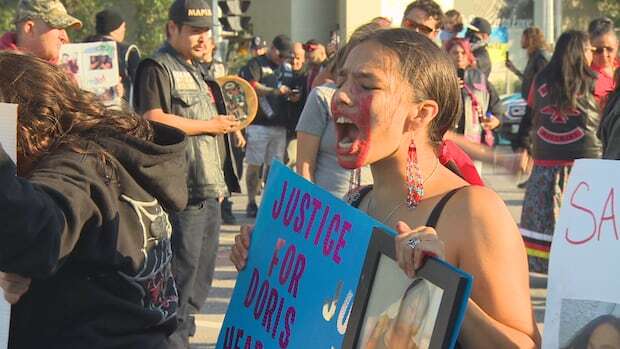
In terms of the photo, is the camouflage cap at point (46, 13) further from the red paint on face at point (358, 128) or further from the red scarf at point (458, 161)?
the red paint on face at point (358, 128)

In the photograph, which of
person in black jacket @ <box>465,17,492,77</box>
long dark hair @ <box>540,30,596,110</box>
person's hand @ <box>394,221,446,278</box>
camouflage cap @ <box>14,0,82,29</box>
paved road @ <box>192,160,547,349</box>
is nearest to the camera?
person's hand @ <box>394,221,446,278</box>

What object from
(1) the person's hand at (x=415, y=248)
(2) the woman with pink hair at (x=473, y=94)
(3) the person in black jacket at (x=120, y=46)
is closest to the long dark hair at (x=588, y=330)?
(1) the person's hand at (x=415, y=248)

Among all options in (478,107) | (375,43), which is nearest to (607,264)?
(375,43)

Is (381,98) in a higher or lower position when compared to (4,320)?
higher

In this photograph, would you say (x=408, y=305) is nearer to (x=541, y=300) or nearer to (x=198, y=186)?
(x=198, y=186)

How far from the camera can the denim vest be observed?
639 cm

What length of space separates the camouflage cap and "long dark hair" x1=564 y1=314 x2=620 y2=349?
4.19 m

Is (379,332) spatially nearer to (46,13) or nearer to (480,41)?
(46,13)

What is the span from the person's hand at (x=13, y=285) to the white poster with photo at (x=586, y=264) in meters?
1.11

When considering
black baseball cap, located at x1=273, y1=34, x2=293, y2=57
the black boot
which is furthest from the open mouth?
black baseball cap, located at x1=273, y1=34, x2=293, y2=57

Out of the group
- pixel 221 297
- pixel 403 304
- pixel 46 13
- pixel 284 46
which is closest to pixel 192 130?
pixel 46 13

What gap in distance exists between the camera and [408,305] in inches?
93.7

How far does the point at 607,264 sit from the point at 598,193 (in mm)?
170

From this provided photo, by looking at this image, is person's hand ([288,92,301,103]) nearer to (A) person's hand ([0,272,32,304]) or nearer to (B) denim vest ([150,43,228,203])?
(B) denim vest ([150,43,228,203])
